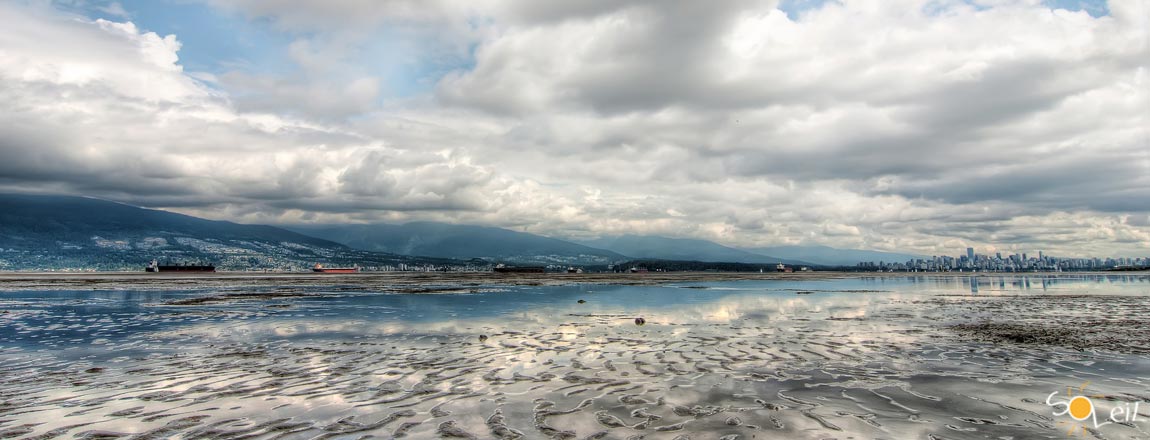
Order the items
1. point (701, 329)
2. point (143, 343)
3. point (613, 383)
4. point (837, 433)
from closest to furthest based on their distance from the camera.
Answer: point (837, 433) < point (613, 383) < point (143, 343) < point (701, 329)

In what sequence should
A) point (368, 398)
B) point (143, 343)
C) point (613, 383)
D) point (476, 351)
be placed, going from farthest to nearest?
point (143, 343), point (476, 351), point (613, 383), point (368, 398)

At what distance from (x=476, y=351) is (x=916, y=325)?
23053 millimetres

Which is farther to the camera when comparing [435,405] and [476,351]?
[476,351]

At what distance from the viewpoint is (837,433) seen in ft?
30.2

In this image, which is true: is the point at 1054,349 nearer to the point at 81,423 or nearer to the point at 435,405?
the point at 435,405

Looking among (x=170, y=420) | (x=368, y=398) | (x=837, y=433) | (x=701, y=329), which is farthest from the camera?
(x=701, y=329)

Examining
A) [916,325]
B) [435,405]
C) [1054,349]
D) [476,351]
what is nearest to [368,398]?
[435,405]

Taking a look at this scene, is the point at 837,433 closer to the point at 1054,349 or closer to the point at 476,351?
the point at 476,351

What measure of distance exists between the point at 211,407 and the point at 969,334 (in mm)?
28389

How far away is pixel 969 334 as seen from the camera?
23500 millimetres

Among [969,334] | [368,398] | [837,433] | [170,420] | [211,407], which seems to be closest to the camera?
[837,433]

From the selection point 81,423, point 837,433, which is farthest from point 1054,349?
Answer: point 81,423

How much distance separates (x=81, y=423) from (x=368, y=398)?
495 cm

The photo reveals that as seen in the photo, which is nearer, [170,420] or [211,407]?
[170,420]
